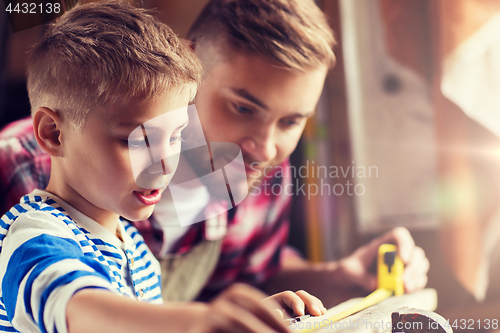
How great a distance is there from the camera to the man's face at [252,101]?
32 centimetres

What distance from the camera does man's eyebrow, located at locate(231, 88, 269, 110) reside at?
1.05ft

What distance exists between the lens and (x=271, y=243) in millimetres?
495

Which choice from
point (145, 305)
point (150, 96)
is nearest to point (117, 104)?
point (150, 96)

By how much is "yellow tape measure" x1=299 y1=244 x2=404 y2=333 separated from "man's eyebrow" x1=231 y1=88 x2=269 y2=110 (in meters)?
0.20

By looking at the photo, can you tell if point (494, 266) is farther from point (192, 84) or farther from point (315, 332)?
point (192, 84)

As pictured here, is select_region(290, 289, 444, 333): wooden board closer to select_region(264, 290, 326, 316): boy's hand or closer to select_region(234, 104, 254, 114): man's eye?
select_region(264, 290, 326, 316): boy's hand

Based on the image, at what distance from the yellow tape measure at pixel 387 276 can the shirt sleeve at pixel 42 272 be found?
25 cm

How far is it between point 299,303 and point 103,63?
0.72ft

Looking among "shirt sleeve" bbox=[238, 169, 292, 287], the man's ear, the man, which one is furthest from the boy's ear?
"shirt sleeve" bbox=[238, 169, 292, 287]

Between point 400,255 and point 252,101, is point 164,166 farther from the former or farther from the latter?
point 400,255

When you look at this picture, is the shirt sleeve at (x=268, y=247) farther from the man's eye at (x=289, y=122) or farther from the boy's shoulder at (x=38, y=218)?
the boy's shoulder at (x=38, y=218)

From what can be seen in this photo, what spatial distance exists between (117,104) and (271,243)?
1.03 feet

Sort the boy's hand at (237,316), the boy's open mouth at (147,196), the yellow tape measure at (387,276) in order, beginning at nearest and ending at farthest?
the boy's hand at (237,316), the boy's open mouth at (147,196), the yellow tape measure at (387,276)

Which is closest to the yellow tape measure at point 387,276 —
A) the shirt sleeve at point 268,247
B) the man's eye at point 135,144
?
the shirt sleeve at point 268,247
